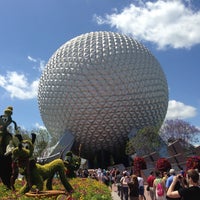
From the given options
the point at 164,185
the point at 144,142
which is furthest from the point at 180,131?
the point at 164,185

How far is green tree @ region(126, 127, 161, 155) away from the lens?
3412 centimetres

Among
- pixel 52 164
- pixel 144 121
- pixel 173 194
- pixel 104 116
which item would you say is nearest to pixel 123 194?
pixel 52 164

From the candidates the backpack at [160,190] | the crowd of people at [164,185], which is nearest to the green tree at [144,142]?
the crowd of people at [164,185]

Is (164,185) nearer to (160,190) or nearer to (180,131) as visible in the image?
(160,190)

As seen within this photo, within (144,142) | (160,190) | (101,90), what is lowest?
(160,190)

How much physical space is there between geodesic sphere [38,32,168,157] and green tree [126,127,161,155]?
2.14m

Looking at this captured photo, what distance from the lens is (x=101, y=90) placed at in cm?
3466

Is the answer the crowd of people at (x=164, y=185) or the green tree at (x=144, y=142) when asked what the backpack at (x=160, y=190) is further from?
the green tree at (x=144, y=142)

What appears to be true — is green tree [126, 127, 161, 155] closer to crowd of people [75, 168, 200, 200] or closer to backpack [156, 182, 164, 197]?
crowd of people [75, 168, 200, 200]

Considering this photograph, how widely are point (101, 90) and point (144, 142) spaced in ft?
21.3

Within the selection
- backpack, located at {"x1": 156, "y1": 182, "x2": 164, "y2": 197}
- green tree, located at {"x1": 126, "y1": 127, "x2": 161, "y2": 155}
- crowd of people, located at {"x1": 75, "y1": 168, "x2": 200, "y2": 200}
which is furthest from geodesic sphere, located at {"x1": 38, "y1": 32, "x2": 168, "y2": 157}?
backpack, located at {"x1": 156, "y1": 182, "x2": 164, "y2": 197}

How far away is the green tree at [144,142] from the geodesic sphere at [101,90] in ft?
7.01

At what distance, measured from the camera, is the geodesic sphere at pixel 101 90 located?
34.7 m

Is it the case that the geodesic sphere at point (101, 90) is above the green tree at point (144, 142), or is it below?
above
